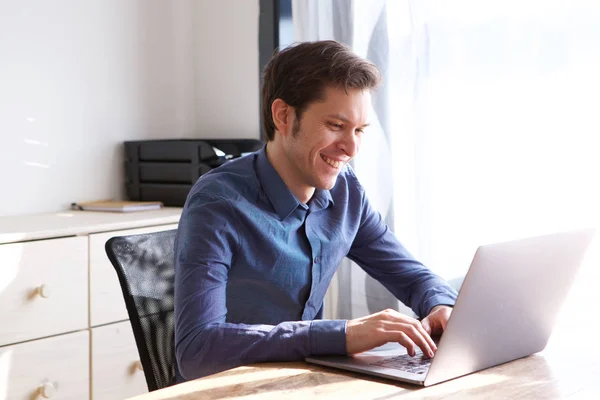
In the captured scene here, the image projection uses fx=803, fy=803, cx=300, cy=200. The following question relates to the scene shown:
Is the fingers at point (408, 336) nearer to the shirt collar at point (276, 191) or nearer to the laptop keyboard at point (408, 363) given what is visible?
the laptop keyboard at point (408, 363)

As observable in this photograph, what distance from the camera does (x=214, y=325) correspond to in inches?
58.0

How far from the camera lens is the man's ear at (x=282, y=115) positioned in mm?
1749

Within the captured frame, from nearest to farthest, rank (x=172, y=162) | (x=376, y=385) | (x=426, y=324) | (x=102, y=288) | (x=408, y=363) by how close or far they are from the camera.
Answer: (x=376, y=385), (x=408, y=363), (x=426, y=324), (x=102, y=288), (x=172, y=162)

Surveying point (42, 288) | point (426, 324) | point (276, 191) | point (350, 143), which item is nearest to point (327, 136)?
point (350, 143)

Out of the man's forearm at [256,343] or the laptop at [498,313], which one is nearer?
the laptop at [498,313]

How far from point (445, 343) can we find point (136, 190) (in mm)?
2078

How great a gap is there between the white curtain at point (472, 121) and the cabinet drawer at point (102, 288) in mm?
774

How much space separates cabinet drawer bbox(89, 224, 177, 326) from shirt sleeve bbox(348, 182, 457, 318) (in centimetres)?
95

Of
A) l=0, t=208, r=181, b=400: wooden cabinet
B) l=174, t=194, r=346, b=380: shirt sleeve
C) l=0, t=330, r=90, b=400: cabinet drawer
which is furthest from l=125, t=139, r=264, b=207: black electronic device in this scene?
l=174, t=194, r=346, b=380: shirt sleeve

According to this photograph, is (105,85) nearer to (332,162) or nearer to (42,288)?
(42,288)

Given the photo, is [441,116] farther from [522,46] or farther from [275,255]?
[275,255]

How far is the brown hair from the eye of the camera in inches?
65.9

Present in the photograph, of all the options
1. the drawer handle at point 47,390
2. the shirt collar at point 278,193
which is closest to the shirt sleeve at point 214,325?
the shirt collar at point 278,193

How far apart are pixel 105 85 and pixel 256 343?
1957 mm
